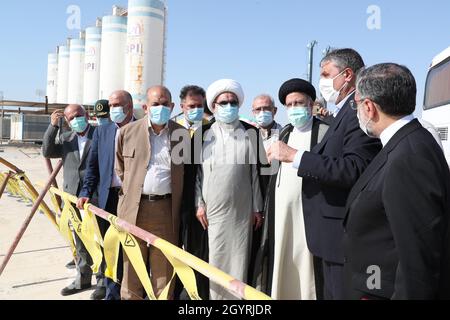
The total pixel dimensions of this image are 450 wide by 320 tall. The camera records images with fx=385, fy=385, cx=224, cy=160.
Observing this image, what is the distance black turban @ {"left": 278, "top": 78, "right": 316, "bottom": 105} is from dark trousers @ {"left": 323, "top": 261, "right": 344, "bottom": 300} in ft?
3.89

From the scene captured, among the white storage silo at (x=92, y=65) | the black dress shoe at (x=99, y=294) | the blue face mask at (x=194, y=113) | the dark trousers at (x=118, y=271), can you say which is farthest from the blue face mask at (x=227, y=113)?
the white storage silo at (x=92, y=65)

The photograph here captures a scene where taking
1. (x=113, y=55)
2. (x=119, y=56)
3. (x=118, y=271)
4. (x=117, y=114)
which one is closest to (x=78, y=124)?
(x=117, y=114)

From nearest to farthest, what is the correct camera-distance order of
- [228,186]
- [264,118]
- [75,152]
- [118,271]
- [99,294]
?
[228,186] → [118,271] → [99,294] → [75,152] → [264,118]

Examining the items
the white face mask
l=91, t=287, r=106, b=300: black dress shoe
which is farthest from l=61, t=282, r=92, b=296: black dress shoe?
the white face mask

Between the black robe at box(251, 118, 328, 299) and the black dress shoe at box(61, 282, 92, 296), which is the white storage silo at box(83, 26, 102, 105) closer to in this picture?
the black dress shoe at box(61, 282, 92, 296)

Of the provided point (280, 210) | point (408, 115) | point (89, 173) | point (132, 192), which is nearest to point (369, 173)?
point (408, 115)

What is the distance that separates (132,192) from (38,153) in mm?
24315

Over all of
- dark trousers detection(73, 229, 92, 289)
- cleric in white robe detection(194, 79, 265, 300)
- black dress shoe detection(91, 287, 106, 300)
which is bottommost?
black dress shoe detection(91, 287, 106, 300)

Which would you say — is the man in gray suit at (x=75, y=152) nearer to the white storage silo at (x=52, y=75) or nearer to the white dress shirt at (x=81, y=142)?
the white dress shirt at (x=81, y=142)

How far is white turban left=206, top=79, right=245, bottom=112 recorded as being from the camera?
10.2 feet

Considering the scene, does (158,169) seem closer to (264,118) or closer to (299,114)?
(299,114)

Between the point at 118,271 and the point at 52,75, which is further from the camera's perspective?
the point at 52,75

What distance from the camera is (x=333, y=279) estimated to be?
2.16m

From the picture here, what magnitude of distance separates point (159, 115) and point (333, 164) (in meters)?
1.68
